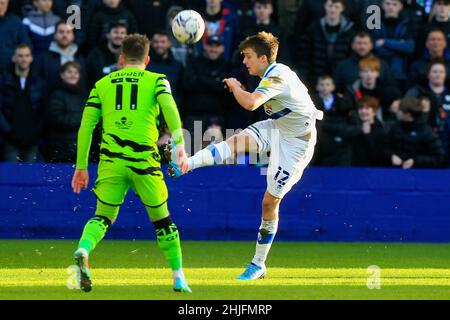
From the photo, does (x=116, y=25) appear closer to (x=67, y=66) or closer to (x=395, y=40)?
(x=67, y=66)

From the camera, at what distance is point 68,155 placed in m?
15.9

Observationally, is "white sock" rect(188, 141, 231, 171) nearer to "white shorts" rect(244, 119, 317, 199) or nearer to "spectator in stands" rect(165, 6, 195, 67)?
"white shorts" rect(244, 119, 317, 199)

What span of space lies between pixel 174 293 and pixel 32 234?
640 centimetres

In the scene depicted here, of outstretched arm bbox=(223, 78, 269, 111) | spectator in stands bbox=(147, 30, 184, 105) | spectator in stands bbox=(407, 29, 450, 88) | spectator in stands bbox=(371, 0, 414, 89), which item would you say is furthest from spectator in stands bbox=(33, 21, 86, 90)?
outstretched arm bbox=(223, 78, 269, 111)

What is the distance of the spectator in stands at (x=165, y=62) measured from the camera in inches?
641

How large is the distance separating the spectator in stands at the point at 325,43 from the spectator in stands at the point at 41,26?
3.56 metres

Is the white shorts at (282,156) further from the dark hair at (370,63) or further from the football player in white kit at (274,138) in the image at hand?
the dark hair at (370,63)

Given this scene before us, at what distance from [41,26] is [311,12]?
3.98 metres

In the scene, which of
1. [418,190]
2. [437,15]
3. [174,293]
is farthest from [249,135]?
[437,15]

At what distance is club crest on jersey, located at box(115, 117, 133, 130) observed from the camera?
32.2 feet

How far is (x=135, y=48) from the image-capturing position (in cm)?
996

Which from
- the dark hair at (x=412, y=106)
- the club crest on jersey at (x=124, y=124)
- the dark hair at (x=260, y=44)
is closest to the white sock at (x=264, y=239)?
the dark hair at (x=260, y=44)

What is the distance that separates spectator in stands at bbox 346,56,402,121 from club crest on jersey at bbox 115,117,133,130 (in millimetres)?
7244
